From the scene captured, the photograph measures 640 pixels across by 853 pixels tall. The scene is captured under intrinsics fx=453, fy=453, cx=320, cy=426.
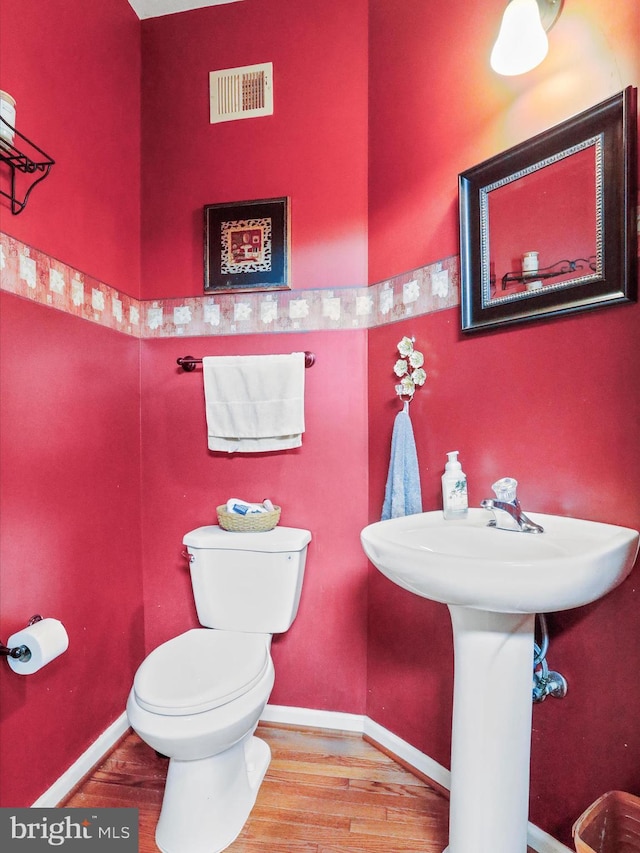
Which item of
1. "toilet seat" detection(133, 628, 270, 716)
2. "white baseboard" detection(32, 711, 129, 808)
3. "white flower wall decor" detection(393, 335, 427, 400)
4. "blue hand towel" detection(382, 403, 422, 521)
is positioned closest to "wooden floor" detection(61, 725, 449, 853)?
"white baseboard" detection(32, 711, 129, 808)

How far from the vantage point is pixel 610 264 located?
101 cm

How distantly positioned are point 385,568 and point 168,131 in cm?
174

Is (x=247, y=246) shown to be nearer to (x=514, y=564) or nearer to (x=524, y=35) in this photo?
(x=524, y=35)

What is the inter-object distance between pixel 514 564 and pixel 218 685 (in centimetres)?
80

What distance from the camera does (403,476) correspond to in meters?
1.38

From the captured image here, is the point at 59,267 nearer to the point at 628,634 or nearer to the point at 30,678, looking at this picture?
the point at 30,678

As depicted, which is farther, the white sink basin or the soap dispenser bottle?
the soap dispenser bottle

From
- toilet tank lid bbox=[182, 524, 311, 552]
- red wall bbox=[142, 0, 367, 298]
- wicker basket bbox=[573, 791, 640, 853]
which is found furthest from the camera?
red wall bbox=[142, 0, 367, 298]

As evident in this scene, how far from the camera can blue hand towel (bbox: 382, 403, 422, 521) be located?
1367mm

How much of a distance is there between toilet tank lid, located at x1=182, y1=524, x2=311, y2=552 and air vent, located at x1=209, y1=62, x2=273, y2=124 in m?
1.48

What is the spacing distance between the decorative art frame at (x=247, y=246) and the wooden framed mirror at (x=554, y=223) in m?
0.63

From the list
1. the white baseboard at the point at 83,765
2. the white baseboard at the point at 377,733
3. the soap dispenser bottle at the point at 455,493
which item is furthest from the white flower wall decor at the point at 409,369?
the white baseboard at the point at 83,765

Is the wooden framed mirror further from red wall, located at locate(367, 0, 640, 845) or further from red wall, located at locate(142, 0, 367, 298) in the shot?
red wall, located at locate(142, 0, 367, 298)

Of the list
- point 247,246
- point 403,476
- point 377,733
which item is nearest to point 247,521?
point 403,476
